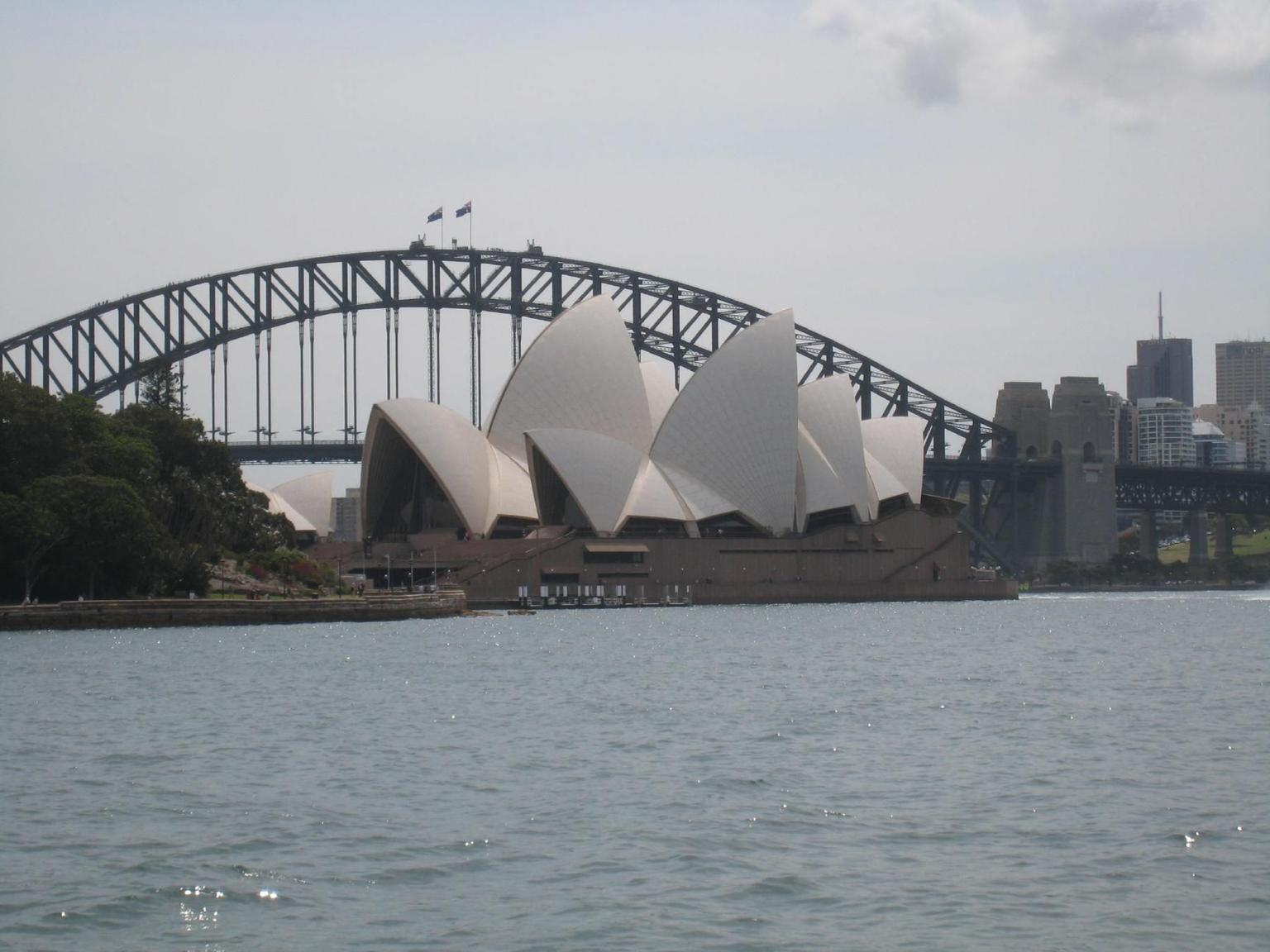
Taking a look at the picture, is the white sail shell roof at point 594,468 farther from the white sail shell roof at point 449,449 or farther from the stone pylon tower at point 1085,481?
the stone pylon tower at point 1085,481

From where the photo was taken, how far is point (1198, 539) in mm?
150250

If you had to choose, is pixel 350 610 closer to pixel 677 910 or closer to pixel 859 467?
pixel 859 467

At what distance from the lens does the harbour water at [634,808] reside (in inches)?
613

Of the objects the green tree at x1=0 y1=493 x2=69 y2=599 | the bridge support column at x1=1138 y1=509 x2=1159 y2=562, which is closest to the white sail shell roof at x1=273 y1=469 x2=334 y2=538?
the green tree at x1=0 y1=493 x2=69 y2=599

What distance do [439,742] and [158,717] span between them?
6.04 metres

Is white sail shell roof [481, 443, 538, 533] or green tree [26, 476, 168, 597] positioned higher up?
white sail shell roof [481, 443, 538, 533]

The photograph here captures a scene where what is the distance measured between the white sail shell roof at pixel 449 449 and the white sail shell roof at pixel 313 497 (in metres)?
21.8

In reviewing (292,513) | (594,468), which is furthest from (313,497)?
(594,468)

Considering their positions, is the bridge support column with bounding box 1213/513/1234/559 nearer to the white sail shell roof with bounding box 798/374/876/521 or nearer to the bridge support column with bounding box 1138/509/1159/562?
the bridge support column with bounding box 1138/509/1159/562

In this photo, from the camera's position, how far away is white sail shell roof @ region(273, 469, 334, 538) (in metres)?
111

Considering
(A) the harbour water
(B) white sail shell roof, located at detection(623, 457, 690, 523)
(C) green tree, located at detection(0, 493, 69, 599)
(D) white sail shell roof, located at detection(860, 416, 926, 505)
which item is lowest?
(A) the harbour water

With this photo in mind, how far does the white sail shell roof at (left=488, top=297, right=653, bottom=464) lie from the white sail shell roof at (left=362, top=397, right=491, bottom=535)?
10.3ft

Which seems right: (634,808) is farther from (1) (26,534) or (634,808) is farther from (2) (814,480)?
(2) (814,480)

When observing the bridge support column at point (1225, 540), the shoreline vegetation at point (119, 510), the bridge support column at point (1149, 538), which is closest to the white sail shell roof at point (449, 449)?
the shoreline vegetation at point (119, 510)
